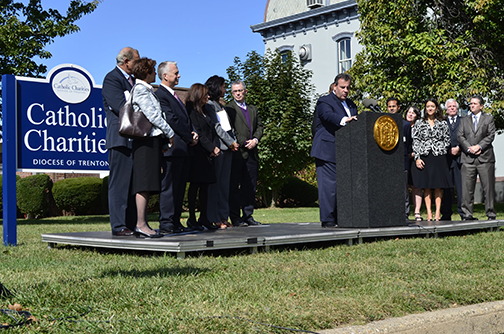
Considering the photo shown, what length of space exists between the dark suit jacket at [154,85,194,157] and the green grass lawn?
136 cm

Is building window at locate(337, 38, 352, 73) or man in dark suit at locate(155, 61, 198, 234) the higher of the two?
building window at locate(337, 38, 352, 73)

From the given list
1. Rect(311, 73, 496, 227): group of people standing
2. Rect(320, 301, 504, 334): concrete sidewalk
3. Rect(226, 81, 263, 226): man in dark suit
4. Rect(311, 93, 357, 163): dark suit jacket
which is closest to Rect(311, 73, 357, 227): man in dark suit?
Rect(311, 93, 357, 163): dark suit jacket

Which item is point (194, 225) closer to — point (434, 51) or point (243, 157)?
point (243, 157)

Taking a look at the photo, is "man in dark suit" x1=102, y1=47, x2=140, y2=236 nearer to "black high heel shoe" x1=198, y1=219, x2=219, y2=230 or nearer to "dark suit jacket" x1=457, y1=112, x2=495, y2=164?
"black high heel shoe" x1=198, y1=219, x2=219, y2=230

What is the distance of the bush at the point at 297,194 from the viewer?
84.9ft

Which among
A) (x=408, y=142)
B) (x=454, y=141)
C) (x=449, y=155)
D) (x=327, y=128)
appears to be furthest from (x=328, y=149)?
(x=454, y=141)

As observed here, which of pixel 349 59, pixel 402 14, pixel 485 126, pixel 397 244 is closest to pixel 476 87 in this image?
pixel 402 14

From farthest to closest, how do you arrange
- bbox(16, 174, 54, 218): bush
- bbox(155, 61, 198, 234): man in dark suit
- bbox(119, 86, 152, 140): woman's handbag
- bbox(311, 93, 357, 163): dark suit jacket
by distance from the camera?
bbox(16, 174, 54, 218): bush
bbox(311, 93, 357, 163): dark suit jacket
bbox(155, 61, 198, 234): man in dark suit
bbox(119, 86, 152, 140): woman's handbag

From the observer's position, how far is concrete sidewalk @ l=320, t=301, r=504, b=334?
11.0 ft

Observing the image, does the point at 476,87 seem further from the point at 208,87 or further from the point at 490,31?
the point at 208,87

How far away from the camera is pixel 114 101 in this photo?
679 cm

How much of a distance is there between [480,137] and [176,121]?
5451 millimetres

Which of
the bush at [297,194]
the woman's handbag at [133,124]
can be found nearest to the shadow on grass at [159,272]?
the woman's handbag at [133,124]

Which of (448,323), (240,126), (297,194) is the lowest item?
(448,323)
